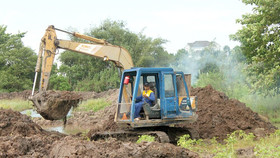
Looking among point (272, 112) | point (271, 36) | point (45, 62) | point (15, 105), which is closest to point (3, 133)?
point (45, 62)

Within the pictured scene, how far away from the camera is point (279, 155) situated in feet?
22.0

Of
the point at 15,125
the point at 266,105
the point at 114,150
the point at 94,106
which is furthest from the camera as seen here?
the point at 94,106

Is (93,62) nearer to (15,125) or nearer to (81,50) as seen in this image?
(81,50)

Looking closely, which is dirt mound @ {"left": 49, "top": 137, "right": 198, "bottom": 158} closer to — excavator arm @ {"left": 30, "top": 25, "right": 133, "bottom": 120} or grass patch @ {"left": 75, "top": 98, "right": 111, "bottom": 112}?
excavator arm @ {"left": 30, "top": 25, "right": 133, "bottom": 120}

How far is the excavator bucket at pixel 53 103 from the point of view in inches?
450

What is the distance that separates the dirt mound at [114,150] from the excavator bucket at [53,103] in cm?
474

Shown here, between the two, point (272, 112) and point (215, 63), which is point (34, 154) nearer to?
point (272, 112)

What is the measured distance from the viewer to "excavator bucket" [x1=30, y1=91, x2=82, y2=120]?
11438mm

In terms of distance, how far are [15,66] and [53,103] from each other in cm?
2755

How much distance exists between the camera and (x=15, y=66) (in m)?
37.2

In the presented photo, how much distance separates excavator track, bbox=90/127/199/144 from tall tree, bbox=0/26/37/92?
92.0ft

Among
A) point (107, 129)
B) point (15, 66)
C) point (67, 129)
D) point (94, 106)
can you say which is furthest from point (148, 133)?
point (15, 66)

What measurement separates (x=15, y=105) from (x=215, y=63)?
17.0 meters

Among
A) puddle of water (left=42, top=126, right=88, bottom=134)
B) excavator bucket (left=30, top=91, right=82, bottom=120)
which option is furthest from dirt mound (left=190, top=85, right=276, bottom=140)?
puddle of water (left=42, top=126, right=88, bottom=134)
